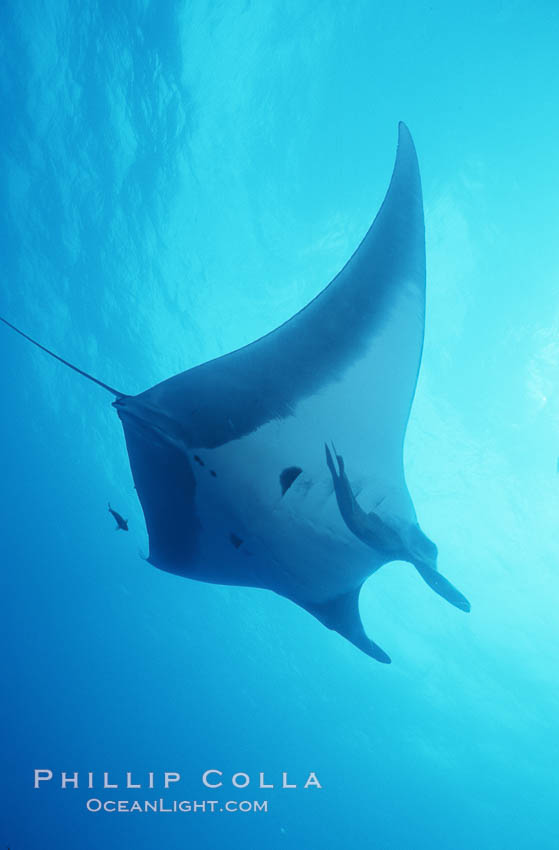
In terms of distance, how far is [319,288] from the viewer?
1130 cm

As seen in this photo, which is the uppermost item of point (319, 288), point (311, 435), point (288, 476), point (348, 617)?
point (319, 288)

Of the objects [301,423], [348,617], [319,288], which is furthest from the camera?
[319,288]

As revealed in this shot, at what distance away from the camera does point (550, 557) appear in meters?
13.3

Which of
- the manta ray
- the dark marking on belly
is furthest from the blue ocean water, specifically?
the dark marking on belly

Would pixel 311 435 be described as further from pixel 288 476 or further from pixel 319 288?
pixel 319 288

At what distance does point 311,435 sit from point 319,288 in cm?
877

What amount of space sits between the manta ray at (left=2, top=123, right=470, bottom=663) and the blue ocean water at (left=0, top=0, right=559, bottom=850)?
732 centimetres

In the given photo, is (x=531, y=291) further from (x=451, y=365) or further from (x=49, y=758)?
(x=49, y=758)

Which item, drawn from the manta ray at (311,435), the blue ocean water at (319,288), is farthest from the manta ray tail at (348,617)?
the blue ocean water at (319,288)

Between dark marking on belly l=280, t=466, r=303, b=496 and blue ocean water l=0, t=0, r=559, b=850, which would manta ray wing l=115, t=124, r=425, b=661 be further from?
blue ocean water l=0, t=0, r=559, b=850

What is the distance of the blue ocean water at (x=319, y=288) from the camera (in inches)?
348

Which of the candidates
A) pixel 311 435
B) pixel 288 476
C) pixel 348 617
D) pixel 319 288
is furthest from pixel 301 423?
pixel 319 288

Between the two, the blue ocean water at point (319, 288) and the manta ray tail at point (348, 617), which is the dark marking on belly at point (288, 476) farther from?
the blue ocean water at point (319, 288)

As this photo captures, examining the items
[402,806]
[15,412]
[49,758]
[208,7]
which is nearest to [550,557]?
[208,7]
